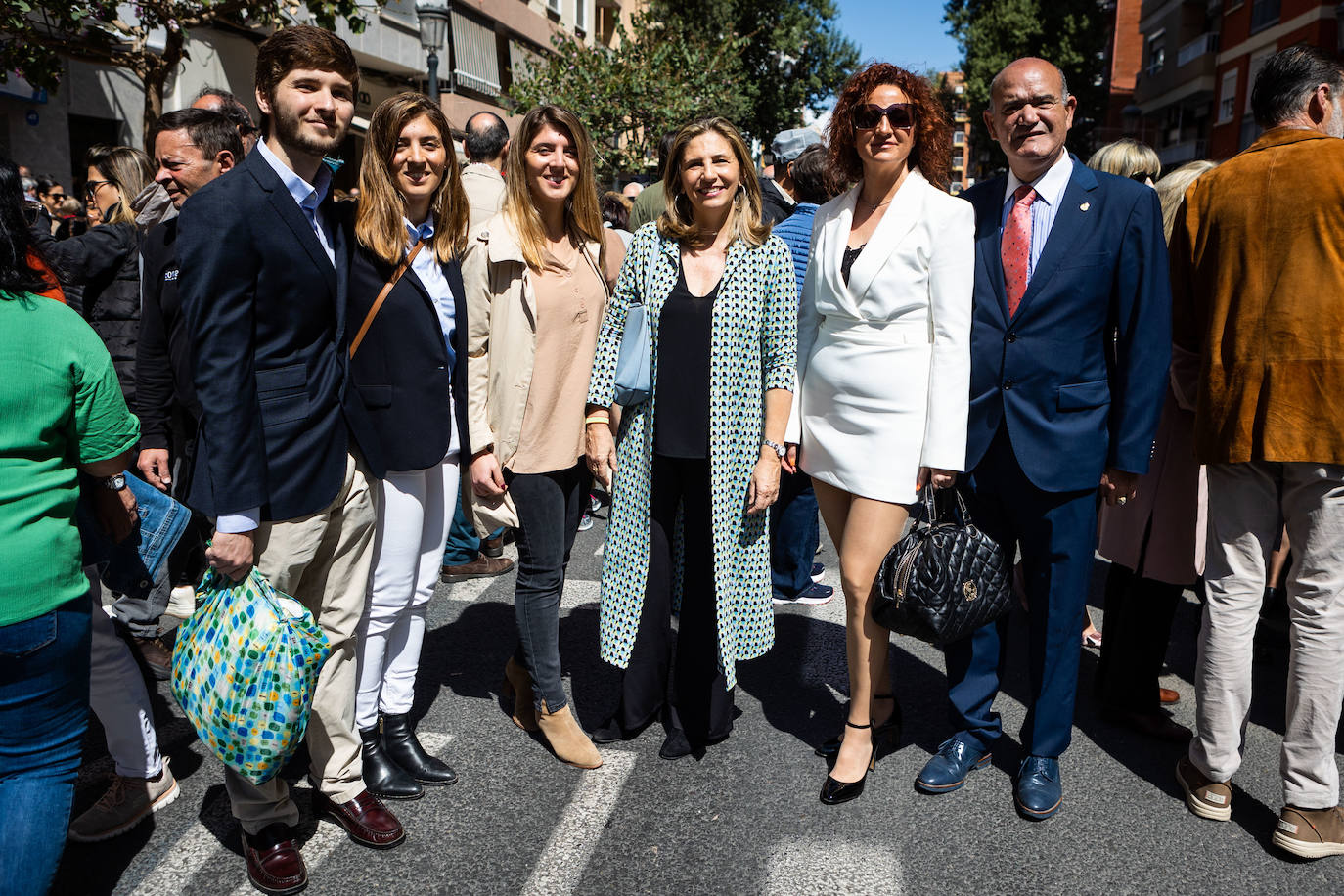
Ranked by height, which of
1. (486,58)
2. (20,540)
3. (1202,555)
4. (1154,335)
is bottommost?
(1202,555)

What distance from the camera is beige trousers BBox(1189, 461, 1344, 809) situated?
293cm

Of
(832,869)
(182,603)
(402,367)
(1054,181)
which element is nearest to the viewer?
(832,869)

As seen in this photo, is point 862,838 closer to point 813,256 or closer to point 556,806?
point 556,806

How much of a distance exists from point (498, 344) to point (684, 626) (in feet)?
4.03

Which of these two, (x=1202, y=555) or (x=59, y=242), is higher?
(x=59, y=242)

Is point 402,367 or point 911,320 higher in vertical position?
point 911,320

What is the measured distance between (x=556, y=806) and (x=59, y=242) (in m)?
3.06

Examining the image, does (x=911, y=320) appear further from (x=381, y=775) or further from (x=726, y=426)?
(x=381, y=775)

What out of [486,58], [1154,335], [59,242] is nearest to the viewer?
[1154,335]

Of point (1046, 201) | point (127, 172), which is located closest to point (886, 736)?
point (1046, 201)

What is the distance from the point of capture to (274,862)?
2682 mm

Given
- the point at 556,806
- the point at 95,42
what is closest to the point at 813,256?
the point at 556,806

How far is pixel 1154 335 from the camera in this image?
2945mm

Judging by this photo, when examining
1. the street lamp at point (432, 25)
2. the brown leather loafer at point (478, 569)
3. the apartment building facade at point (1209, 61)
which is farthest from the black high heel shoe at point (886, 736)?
the apartment building facade at point (1209, 61)
